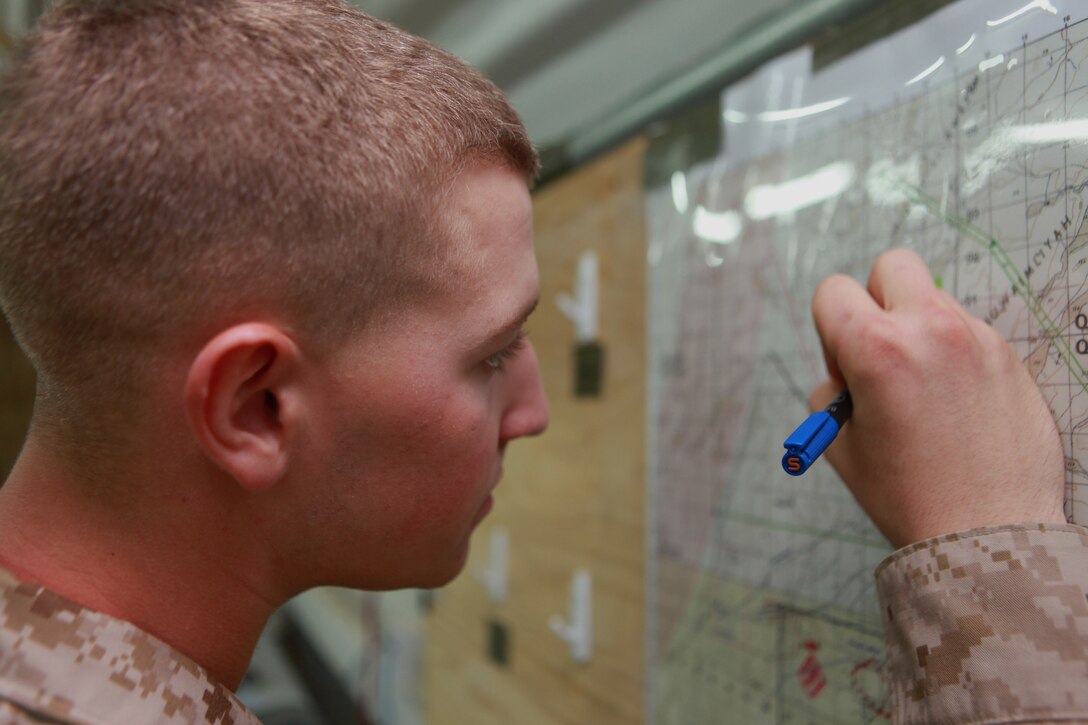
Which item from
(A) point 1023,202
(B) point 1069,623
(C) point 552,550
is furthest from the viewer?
(C) point 552,550

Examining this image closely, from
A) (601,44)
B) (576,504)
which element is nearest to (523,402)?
(576,504)

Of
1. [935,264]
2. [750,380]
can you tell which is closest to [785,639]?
[750,380]

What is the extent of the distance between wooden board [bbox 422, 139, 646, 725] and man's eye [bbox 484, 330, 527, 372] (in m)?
0.37

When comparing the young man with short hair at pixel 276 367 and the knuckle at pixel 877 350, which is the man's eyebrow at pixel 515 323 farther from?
the knuckle at pixel 877 350

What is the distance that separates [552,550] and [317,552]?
0.67 m

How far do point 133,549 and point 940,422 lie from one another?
1.80ft

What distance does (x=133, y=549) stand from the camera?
546 millimetres

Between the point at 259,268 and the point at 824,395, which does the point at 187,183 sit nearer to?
the point at 259,268

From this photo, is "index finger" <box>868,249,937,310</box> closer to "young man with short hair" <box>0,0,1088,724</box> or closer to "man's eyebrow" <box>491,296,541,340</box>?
"young man with short hair" <box>0,0,1088,724</box>

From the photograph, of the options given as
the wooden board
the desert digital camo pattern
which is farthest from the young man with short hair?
the wooden board

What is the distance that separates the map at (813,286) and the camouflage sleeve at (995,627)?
67 mm

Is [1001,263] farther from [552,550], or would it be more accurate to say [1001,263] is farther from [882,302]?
[552,550]

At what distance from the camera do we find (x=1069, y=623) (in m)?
0.44

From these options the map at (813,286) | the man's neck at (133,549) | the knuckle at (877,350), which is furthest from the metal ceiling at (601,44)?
the man's neck at (133,549)
